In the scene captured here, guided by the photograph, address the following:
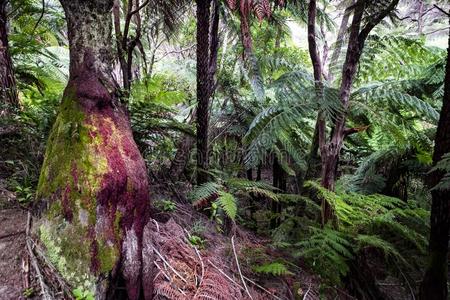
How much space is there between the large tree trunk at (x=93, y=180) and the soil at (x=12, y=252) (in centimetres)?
12

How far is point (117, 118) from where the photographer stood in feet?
5.64

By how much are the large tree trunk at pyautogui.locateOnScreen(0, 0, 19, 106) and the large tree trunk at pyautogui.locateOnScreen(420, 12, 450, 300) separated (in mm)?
2845

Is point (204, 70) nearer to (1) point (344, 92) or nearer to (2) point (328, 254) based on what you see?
(1) point (344, 92)

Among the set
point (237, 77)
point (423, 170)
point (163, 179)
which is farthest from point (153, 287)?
point (237, 77)

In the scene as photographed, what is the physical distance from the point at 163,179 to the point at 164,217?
2.29 feet

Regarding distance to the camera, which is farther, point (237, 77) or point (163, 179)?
point (237, 77)

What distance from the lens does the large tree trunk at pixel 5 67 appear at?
236 centimetres

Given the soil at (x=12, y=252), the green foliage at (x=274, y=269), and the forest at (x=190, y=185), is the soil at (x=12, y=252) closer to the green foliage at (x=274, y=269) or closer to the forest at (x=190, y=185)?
the forest at (x=190, y=185)

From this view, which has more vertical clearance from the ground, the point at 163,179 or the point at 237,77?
the point at 237,77

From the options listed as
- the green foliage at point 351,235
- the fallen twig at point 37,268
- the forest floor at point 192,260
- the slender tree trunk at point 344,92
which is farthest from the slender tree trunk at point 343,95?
the fallen twig at point 37,268

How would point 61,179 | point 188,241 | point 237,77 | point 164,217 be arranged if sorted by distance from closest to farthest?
point 61,179 < point 188,241 < point 164,217 < point 237,77

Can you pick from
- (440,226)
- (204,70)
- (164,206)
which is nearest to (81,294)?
(164,206)

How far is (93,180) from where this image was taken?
4.75ft

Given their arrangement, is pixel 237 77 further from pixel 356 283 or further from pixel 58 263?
pixel 58 263
